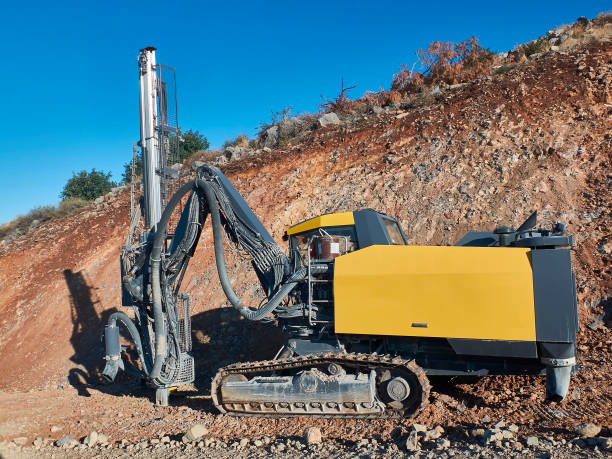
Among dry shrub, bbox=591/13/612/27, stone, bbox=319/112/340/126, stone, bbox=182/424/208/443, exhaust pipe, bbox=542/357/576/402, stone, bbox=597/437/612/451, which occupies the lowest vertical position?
stone, bbox=182/424/208/443

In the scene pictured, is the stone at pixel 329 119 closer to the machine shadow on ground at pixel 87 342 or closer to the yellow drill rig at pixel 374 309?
the machine shadow on ground at pixel 87 342

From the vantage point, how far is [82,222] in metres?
18.9

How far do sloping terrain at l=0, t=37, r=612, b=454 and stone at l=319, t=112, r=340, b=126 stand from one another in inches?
13.2

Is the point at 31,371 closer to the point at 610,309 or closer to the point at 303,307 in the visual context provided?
the point at 303,307

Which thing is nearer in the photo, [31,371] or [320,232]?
[320,232]

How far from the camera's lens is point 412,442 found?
16.8 ft

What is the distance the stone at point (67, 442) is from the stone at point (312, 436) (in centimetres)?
319

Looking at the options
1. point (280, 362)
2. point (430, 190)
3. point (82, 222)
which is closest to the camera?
point (280, 362)

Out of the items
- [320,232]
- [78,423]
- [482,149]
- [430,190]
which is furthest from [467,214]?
[78,423]

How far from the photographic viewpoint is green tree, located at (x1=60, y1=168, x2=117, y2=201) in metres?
34.0

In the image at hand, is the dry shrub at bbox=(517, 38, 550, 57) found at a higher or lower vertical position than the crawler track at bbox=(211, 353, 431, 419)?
higher

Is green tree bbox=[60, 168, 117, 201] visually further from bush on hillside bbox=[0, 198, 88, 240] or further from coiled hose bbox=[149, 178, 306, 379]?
coiled hose bbox=[149, 178, 306, 379]

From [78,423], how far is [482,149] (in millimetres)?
10994

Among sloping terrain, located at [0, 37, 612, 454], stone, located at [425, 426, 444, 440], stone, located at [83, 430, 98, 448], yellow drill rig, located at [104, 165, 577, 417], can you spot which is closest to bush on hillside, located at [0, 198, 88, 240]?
sloping terrain, located at [0, 37, 612, 454]
